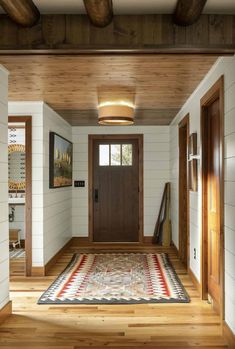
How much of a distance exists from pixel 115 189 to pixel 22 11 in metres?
5.50

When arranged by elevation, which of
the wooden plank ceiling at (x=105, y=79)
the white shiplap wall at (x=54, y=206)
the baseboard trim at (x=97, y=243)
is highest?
the wooden plank ceiling at (x=105, y=79)

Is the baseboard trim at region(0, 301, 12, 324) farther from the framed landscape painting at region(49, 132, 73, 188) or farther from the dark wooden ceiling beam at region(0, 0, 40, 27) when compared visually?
the dark wooden ceiling beam at region(0, 0, 40, 27)

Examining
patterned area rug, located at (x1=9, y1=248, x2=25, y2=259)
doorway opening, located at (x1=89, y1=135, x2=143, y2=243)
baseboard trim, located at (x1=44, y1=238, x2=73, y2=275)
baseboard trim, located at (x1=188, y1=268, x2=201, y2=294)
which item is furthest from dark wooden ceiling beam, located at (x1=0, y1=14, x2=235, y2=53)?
doorway opening, located at (x1=89, y1=135, x2=143, y2=243)

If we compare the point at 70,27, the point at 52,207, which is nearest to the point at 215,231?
the point at 70,27

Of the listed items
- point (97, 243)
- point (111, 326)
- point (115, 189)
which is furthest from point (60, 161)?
point (111, 326)

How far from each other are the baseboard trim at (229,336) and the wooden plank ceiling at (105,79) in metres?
2.17

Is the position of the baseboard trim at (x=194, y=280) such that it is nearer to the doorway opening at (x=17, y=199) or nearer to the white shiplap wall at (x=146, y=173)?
the doorway opening at (x=17, y=199)

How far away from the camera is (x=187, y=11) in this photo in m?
2.29

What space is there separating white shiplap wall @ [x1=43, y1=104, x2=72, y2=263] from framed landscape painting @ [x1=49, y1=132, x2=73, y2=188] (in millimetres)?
112

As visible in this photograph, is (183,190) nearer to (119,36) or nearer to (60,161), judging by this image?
(60,161)

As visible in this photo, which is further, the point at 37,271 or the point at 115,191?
the point at 115,191

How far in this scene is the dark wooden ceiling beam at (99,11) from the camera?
2.14 metres

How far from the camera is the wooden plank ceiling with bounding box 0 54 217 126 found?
130 inches

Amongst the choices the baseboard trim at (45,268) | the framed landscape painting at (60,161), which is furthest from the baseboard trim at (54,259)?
the framed landscape painting at (60,161)
